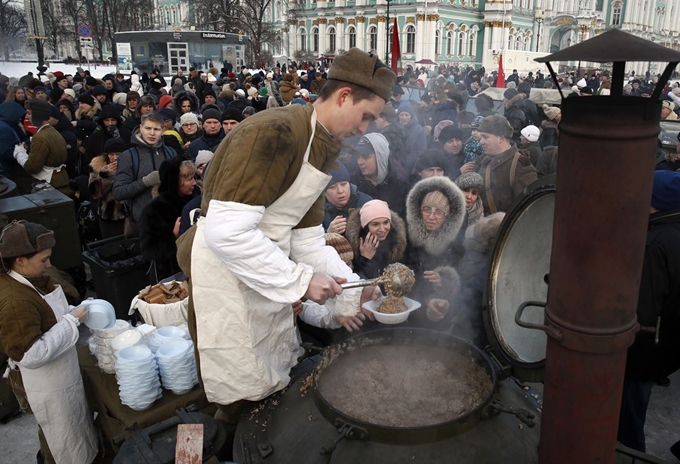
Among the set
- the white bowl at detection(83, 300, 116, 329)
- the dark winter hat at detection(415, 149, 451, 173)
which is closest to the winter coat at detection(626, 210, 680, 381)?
the dark winter hat at detection(415, 149, 451, 173)

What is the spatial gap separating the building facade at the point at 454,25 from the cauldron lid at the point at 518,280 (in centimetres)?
5152

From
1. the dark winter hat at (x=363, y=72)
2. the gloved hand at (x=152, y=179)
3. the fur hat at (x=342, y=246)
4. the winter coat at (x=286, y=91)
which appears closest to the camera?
the dark winter hat at (x=363, y=72)

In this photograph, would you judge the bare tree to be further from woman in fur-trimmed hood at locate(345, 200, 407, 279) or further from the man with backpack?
woman in fur-trimmed hood at locate(345, 200, 407, 279)

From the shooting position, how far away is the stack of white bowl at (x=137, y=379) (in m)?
3.02

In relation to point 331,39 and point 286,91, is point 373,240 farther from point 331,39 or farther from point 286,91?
point 331,39

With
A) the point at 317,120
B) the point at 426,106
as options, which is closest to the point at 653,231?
the point at 317,120

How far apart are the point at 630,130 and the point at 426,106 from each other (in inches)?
481

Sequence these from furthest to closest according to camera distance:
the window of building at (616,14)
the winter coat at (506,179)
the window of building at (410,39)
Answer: the window of building at (616,14)
the window of building at (410,39)
the winter coat at (506,179)

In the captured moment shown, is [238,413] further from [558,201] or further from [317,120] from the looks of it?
[558,201]

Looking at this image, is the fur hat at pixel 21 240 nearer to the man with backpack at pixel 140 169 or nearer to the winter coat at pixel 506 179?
the man with backpack at pixel 140 169

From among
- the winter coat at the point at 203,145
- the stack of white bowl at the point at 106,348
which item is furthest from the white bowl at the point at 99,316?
the winter coat at the point at 203,145

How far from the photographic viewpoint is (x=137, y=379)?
9.91 ft

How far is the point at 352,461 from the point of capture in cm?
185

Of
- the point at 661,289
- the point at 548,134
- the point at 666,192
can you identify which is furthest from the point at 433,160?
the point at 548,134
